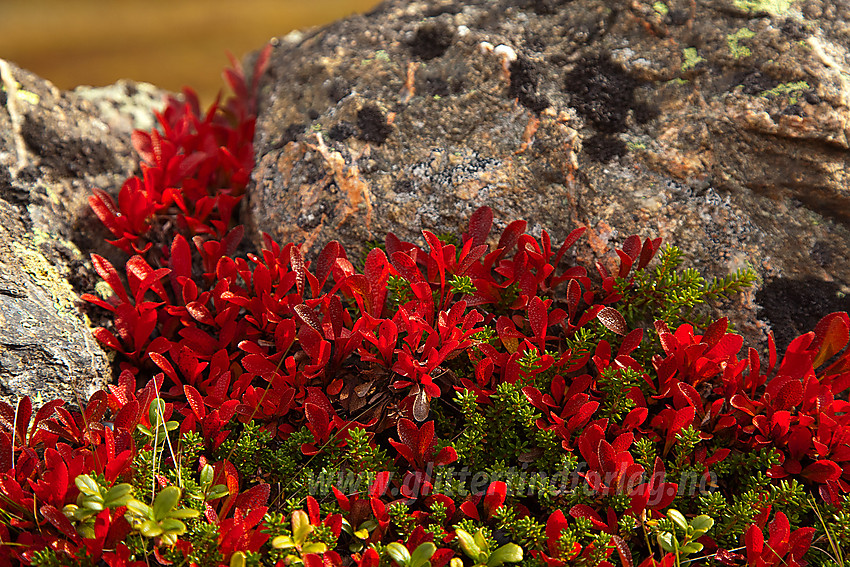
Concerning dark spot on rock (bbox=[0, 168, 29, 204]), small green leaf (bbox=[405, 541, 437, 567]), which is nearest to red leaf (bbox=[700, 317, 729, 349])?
small green leaf (bbox=[405, 541, 437, 567])

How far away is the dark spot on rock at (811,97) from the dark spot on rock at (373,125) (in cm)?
155

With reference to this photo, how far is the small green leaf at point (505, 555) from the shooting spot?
1.62 m

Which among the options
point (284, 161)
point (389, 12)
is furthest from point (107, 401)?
point (389, 12)

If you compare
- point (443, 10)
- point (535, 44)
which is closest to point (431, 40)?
point (443, 10)

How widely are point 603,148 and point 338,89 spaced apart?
114 centimetres

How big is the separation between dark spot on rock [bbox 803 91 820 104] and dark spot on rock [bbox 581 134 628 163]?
66cm

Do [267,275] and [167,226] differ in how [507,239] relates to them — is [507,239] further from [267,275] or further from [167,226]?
[167,226]

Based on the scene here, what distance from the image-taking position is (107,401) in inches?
78.9

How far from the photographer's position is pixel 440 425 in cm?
206

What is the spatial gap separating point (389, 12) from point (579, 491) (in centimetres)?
229

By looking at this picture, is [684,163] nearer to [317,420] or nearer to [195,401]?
[317,420]

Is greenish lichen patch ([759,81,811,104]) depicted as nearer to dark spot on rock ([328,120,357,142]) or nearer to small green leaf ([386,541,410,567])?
dark spot on rock ([328,120,357,142])

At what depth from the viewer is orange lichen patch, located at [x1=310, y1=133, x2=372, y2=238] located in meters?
2.46

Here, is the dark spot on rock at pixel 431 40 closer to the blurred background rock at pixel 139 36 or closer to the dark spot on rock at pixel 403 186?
the dark spot on rock at pixel 403 186
